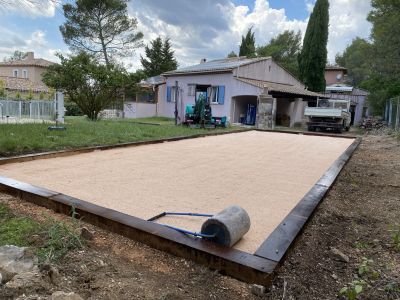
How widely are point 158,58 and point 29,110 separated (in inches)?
1053

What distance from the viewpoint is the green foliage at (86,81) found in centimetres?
1332

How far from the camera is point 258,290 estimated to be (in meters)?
1.98

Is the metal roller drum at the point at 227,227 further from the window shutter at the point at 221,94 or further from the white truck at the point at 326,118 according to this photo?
the window shutter at the point at 221,94

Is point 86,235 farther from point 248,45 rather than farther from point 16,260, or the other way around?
point 248,45

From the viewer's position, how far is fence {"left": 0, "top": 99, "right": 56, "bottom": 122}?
12.2 meters

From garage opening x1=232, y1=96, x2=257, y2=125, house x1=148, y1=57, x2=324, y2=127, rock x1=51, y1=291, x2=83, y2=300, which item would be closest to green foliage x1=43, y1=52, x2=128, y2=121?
house x1=148, y1=57, x2=324, y2=127

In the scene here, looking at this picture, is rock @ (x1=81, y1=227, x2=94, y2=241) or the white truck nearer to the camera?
rock @ (x1=81, y1=227, x2=94, y2=241)

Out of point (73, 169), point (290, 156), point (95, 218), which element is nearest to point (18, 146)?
point (73, 169)

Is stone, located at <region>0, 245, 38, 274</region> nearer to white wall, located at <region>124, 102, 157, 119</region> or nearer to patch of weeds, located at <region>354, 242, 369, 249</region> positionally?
patch of weeds, located at <region>354, 242, 369, 249</region>

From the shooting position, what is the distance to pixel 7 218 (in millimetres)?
2760

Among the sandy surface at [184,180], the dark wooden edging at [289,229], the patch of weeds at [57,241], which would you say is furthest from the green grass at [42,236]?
the dark wooden edging at [289,229]

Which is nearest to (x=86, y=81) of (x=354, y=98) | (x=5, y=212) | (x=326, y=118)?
(x=326, y=118)

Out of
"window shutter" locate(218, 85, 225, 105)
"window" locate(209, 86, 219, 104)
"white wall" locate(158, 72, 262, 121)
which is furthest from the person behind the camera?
"window" locate(209, 86, 219, 104)

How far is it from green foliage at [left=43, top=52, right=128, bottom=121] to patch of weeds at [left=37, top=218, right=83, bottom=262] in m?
12.0
